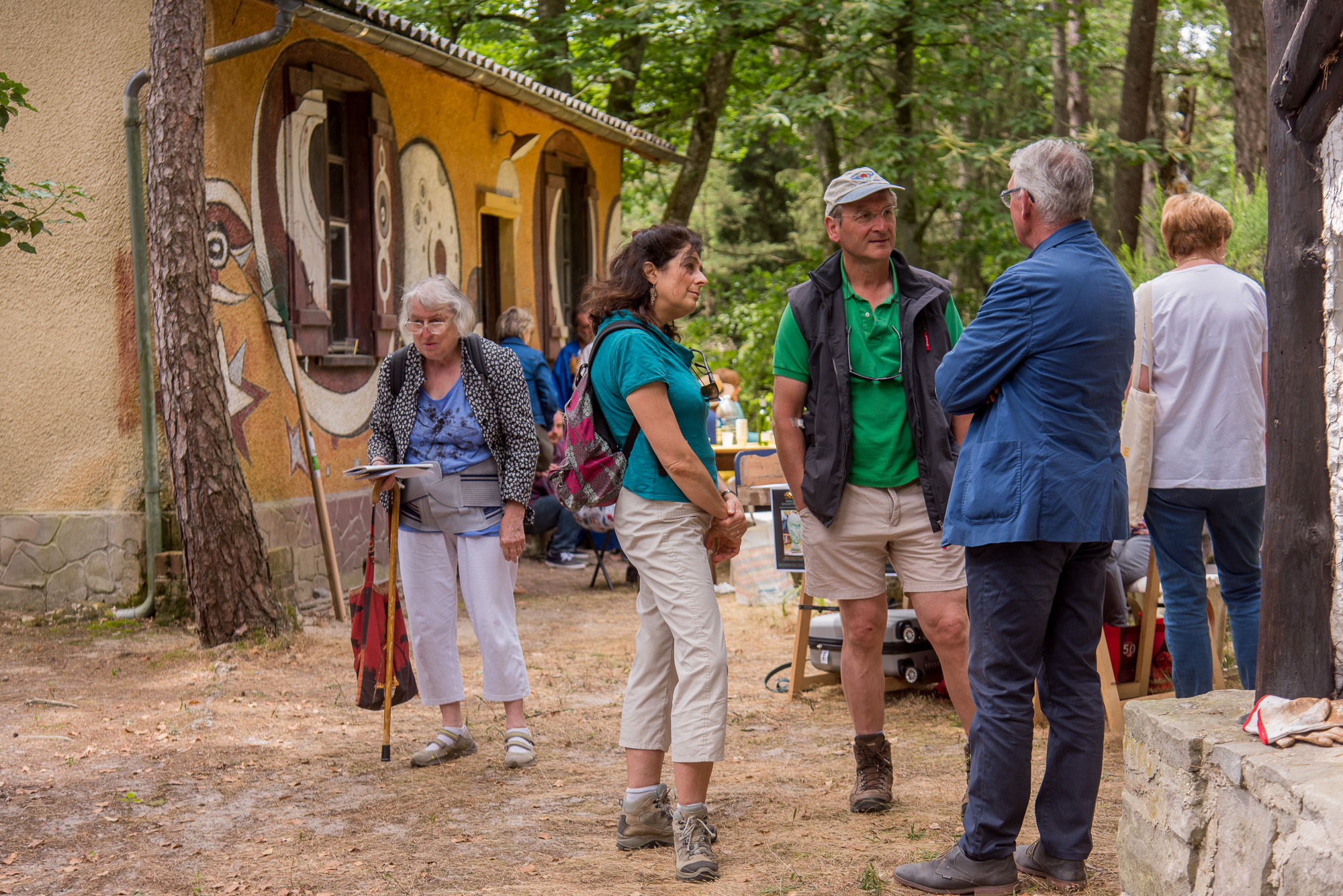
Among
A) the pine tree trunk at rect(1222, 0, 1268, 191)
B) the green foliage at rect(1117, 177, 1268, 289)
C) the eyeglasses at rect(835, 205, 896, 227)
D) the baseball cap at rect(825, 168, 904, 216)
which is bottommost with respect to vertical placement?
the eyeglasses at rect(835, 205, 896, 227)

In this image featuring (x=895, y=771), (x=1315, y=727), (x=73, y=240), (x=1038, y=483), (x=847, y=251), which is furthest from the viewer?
(x=73, y=240)

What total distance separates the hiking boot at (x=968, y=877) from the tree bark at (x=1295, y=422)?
35.2 inches

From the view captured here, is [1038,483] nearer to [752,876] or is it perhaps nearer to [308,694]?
[752,876]

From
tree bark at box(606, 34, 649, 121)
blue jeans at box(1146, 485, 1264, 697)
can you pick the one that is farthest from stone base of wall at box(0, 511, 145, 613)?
tree bark at box(606, 34, 649, 121)

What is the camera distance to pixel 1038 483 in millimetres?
3184

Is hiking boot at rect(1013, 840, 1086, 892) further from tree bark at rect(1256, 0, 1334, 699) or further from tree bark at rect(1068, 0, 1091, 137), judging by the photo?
tree bark at rect(1068, 0, 1091, 137)

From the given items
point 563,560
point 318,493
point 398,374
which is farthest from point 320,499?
point 398,374

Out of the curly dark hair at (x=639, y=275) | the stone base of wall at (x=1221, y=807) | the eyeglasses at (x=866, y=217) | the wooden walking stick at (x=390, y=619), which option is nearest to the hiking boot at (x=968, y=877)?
the stone base of wall at (x=1221, y=807)

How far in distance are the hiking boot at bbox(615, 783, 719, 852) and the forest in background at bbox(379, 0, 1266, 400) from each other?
6.92m

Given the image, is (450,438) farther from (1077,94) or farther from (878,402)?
(1077,94)

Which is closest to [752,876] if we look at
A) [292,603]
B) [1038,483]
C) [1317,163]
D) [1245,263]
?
[1038,483]

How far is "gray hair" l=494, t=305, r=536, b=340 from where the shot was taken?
367 inches

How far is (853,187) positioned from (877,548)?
1154mm

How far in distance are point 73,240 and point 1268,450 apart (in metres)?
7.09
